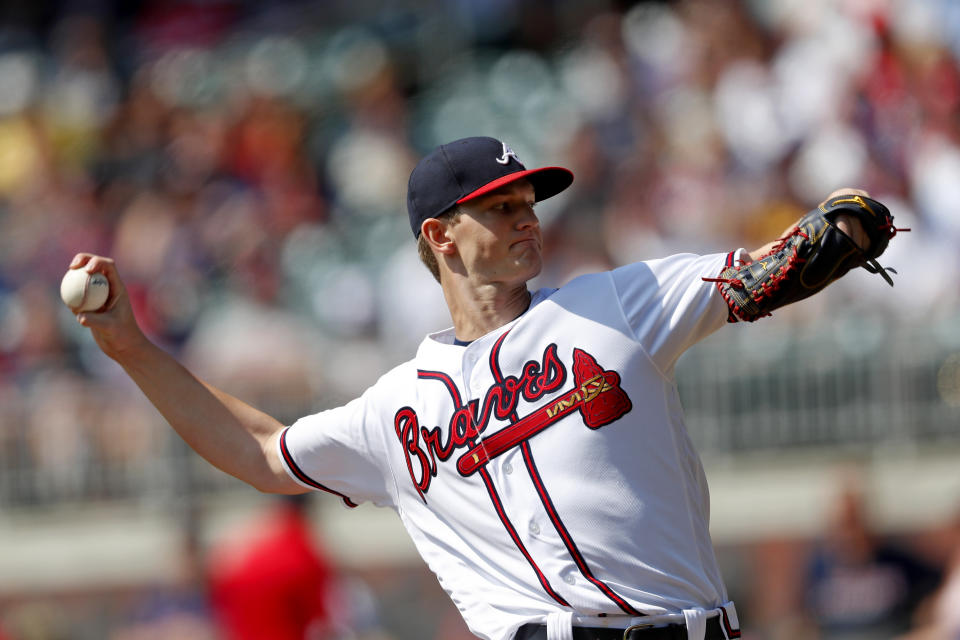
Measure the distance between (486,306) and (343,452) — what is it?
0.64m

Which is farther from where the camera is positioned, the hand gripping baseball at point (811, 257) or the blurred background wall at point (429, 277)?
the blurred background wall at point (429, 277)

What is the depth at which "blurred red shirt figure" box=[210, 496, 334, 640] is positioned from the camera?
Answer: 7.42m

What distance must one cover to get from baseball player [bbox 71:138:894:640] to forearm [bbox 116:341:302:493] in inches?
15.8

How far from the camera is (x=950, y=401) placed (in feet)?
27.5

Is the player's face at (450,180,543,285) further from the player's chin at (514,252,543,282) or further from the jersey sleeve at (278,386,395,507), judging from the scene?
the jersey sleeve at (278,386,395,507)

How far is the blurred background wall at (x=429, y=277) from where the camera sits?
848cm

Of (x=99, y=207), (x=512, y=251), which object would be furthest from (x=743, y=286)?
(x=99, y=207)

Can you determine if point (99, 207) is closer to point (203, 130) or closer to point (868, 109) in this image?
point (203, 130)

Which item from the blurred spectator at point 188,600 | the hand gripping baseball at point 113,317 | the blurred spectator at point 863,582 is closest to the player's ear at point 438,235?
the hand gripping baseball at point 113,317

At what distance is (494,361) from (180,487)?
674 cm

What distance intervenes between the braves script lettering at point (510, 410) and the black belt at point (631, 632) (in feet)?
1.44

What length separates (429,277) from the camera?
9969 millimetres

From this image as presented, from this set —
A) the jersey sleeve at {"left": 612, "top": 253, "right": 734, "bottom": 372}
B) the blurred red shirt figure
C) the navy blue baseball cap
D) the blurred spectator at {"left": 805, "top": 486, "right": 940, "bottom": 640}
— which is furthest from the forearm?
the blurred spectator at {"left": 805, "top": 486, "right": 940, "bottom": 640}

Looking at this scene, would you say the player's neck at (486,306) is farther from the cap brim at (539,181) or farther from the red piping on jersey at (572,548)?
the red piping on jersey at (572,548)
